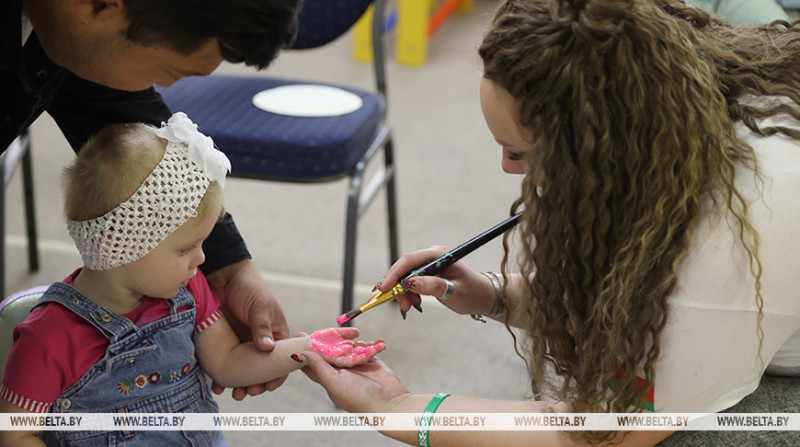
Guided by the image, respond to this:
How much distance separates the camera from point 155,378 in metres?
1.16

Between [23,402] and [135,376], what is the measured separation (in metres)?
0.14

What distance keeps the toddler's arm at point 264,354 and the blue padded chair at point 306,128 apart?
675 mm

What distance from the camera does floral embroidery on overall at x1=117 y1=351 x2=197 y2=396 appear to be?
1133 millimetres

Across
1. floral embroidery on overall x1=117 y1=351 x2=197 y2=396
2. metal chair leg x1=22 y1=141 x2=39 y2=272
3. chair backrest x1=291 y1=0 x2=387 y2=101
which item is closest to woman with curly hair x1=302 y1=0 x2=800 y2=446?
floral embroidery on overall x1=117 y1=351 x2=197 y2=396

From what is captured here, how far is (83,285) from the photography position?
1.14 metres

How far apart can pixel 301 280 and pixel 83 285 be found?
1.35m

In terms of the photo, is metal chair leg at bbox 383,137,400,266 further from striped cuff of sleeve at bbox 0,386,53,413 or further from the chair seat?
striped cuff of sleeve at bbox 0,386,53,413

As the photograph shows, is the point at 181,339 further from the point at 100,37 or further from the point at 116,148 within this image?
the point at 100,37

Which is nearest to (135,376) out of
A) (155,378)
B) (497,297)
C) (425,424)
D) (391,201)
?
(155,378)

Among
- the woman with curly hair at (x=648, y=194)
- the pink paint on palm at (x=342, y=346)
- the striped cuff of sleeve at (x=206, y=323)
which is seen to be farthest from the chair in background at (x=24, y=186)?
the woman with curly hair at (x=648, y=194)

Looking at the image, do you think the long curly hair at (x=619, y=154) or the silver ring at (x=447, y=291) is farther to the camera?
the silver ring at (x=447, y=291)

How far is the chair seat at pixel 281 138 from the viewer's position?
1.88 meters

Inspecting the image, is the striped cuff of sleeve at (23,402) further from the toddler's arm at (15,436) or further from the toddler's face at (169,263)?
the toddler's face at (169,263)

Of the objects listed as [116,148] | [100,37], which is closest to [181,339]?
[116,148]
